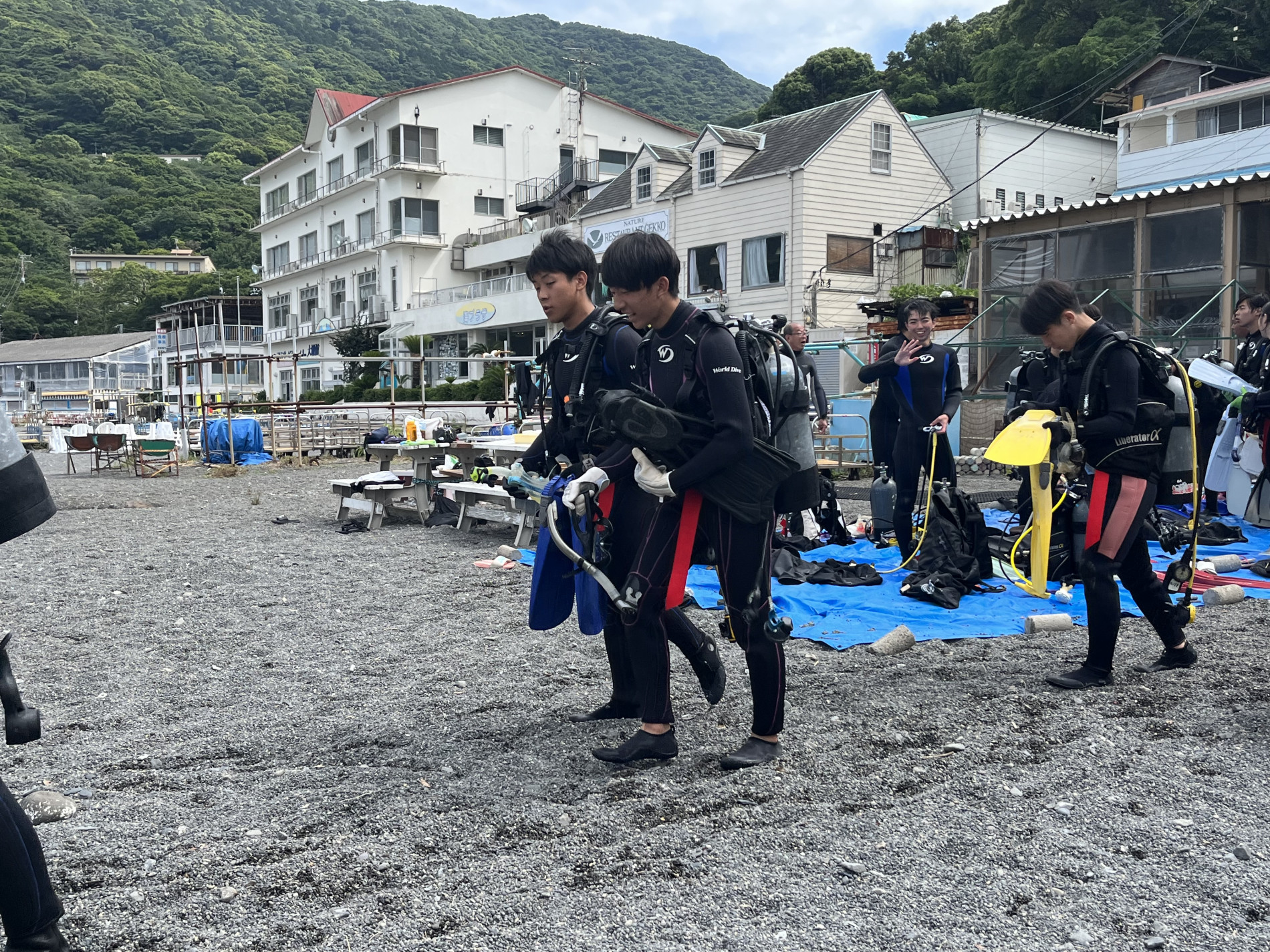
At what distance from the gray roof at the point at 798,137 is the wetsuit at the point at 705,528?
24.6 metres

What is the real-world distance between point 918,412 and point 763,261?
21181mm

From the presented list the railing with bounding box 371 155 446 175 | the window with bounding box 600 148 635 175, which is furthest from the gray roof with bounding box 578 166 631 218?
the railing with bounding box 371 155 446 175

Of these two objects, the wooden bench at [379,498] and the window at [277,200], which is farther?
the window at [277,200]

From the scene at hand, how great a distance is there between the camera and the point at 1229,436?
26.8ft

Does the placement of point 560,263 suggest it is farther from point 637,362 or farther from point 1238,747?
point 1238,747

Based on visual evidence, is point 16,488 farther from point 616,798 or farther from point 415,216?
point 415,216

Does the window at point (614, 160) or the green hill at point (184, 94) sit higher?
the green hill at point (184, 94)

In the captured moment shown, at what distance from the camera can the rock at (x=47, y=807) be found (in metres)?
3.34

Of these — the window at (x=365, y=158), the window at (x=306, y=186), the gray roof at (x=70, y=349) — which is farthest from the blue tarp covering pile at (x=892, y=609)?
the gray roof at (x=70, y=349)

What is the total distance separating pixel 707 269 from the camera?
1178 inches

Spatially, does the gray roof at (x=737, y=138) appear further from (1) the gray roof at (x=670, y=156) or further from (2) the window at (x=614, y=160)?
(2) the window at (x=614, y=160)

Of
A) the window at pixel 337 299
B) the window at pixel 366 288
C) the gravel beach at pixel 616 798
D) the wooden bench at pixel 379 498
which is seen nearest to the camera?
the gravel beach at pixel 616 798

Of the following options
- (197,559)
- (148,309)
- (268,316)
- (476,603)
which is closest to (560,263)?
(476,603)

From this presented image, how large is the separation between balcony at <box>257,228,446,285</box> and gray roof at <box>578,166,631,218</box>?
10.4 m
